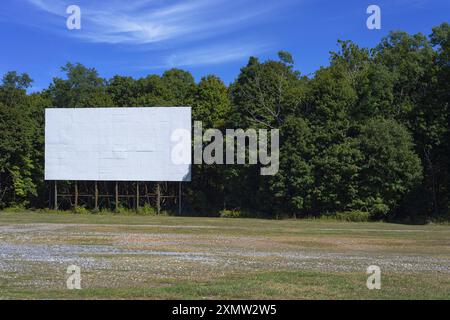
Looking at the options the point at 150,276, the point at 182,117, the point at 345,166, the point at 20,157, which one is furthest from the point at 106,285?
the point at 20,157

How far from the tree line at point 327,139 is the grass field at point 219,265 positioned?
57.6 feet

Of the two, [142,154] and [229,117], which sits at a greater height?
[229,117]

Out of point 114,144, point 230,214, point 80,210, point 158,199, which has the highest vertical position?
point 114,144

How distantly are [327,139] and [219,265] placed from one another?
32605mm

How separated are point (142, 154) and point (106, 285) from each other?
38.4m

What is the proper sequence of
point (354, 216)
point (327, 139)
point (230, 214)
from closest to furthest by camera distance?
point (354, 216) < point (327, 139) < point (230, 214)

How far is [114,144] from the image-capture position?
51.0m

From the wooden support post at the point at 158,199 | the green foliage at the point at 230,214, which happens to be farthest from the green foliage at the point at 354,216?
the wooden support post at the point at 158,199

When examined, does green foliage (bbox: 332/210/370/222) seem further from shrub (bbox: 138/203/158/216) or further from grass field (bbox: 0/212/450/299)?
shrub (bbox: 138/203/158/216)

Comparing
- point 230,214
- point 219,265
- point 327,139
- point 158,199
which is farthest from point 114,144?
point 219,265

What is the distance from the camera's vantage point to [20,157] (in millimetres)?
56781

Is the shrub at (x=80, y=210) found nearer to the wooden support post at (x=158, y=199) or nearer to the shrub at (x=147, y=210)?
the shrub at (x=147, y=210)

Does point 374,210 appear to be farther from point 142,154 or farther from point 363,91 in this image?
point 142,154

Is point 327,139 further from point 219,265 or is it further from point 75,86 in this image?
point 75,86
